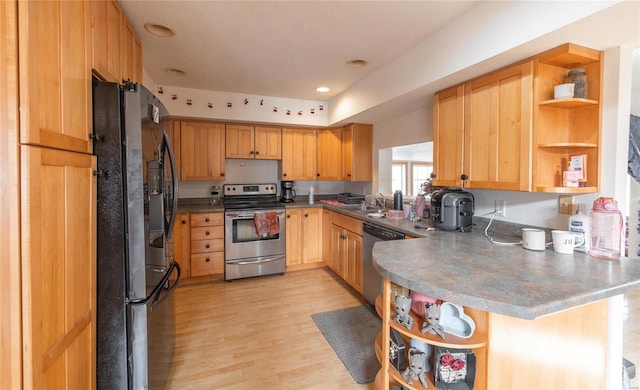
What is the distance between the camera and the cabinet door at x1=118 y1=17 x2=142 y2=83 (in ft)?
5.66

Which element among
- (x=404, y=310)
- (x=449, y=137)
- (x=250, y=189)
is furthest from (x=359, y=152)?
(x=404, y=310)

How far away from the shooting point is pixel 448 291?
3.43 ft

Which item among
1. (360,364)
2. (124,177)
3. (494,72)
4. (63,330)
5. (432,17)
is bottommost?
(360,364)

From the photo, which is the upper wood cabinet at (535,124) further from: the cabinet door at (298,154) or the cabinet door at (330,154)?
the cabinet door at (298,154)

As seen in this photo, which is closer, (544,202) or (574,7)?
(574,7)

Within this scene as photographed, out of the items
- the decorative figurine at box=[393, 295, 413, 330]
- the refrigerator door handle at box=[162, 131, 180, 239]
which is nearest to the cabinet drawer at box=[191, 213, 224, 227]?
the refrigerator door handle at box=[162, 131, 180, 239]

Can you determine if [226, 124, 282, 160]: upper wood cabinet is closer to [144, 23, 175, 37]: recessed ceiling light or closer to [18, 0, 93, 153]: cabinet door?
[144, 23, 175, 37]: recessed ceiling light

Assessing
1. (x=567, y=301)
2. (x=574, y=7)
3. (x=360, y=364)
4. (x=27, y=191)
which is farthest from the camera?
(x=360, y=364)

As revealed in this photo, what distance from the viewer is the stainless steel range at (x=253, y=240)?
350cm

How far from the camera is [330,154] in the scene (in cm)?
421

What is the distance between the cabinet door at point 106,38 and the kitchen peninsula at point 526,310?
1.68 m

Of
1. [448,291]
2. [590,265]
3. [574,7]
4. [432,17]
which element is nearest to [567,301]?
[448,291]

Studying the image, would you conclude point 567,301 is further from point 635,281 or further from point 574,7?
point 574,7

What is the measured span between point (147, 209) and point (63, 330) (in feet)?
1.95
